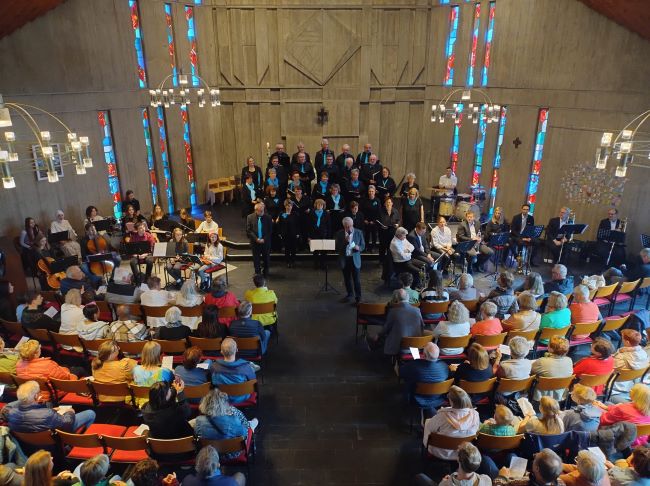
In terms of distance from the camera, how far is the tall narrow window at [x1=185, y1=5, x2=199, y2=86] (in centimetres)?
1444

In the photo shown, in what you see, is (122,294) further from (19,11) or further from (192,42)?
(192,42)

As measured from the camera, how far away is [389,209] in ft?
35.3

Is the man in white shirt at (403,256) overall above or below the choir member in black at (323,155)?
below

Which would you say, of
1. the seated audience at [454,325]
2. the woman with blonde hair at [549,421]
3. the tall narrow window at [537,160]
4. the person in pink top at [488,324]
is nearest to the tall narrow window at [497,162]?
the tall narrow window at [537,160]

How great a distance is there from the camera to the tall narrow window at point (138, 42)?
12763mm

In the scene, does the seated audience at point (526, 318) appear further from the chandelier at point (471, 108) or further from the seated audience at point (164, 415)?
the chandelier at point (471, 108)

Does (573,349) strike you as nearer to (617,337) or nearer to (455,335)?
(617,337)

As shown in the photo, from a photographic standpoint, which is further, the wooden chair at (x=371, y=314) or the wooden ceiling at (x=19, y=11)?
the wooden ceiling at (x=19, y=11)

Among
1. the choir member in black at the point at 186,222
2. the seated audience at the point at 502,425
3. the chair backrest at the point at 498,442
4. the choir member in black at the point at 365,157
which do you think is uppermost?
the choir member in black at the point at 365,157

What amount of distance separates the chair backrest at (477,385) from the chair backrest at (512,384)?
0.32 feet

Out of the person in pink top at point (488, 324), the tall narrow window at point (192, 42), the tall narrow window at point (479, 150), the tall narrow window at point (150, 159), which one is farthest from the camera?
the tall narrow window at point (192, 42)

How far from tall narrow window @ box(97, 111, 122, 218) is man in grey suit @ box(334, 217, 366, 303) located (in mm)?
6828

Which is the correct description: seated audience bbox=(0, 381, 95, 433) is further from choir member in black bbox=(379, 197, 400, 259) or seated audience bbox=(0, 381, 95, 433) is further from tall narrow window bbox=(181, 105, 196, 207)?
tall narrow window bbox=(181, 105, 196, 207)

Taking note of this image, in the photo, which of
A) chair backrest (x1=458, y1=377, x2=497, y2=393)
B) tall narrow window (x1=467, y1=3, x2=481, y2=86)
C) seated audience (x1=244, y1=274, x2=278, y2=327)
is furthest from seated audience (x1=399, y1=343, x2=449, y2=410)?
tall narrow window (x1=467, y1=3, x2=481, y2=86)
